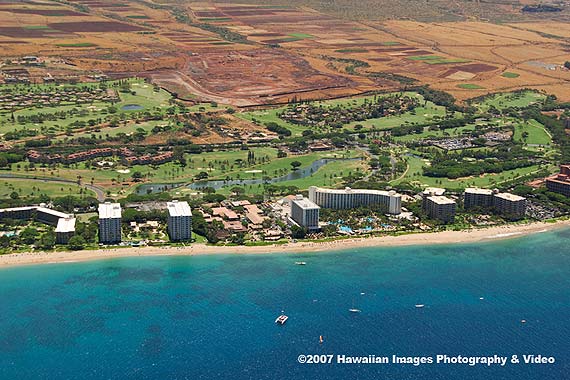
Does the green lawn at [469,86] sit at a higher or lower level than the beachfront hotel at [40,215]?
higher

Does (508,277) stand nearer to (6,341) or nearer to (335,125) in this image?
(6,341)

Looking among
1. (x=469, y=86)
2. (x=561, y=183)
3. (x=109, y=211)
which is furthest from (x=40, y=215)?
(x=469, y=86)

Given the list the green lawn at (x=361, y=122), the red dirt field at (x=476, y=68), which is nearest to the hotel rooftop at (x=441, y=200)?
the green lawn at (x=361, y=122)

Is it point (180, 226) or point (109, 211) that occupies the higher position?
point (109, 211)

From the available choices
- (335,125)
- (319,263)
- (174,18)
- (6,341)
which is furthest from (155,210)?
(174,18)

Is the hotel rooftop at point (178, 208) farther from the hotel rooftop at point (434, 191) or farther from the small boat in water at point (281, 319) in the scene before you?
the hotel rooftop at point (434, 191)

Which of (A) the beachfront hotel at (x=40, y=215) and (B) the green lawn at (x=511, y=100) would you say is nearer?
(A) the beachfront hotel at (x=40, y=215)

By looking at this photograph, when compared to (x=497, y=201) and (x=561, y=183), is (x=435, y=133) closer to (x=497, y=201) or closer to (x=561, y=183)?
(x=561, y=183)
